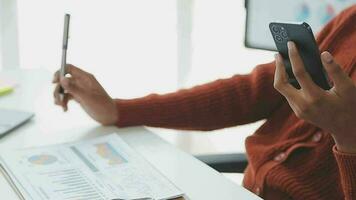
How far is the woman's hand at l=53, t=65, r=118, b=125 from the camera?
1024mm

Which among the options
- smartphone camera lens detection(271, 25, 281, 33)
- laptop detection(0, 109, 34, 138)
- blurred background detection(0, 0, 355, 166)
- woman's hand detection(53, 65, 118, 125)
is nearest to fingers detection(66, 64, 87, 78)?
woman's hand detection(53, 65, 118, 125)

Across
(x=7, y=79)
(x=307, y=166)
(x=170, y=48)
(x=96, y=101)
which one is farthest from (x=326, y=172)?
(x=170, y=48)

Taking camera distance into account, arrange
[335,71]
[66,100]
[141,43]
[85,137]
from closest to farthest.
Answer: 1. [335,71]
2. [85,137]
3. [66,100]
4. [141,43]

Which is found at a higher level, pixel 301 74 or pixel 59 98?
pixel 301 74

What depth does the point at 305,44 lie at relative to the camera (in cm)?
74

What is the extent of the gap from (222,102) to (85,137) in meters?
0.30

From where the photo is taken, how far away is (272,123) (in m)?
1.12

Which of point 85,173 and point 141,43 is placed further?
point 141,43

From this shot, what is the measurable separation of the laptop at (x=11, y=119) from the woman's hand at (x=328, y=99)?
0.51 meters

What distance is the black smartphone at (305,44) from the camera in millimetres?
731

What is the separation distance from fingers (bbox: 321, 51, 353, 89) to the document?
258mm

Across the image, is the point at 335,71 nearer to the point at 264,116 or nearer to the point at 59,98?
the point at 264,116

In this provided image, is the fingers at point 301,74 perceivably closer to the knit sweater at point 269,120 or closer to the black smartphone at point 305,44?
the black smartphone at point 305,44

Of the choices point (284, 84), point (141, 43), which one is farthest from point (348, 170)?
point (141, 43)
